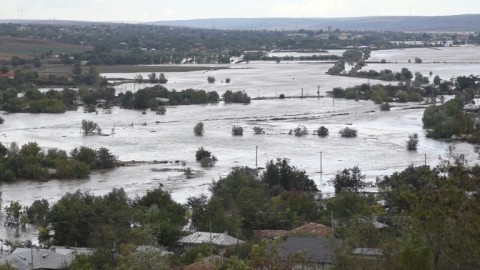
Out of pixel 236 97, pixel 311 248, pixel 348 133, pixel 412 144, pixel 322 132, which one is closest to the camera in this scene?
pixel 311 248

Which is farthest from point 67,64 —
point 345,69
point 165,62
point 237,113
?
point 237,113

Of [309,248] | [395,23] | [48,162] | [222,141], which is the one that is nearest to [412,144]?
[222,141]

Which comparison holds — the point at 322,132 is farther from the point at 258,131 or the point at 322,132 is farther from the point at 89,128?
the point at 89,128

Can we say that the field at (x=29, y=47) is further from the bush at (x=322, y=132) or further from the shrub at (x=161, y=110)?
the bush at (x=322, y=132)

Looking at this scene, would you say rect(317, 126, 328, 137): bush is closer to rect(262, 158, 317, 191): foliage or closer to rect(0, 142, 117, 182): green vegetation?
rect(0, 142, 117, 182): green vegetation

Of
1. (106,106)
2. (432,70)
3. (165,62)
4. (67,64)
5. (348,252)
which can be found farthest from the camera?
(165,62)

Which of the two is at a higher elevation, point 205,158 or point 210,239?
point 210,239

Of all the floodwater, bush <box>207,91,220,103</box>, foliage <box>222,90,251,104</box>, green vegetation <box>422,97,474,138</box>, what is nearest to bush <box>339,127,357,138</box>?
the floodwater

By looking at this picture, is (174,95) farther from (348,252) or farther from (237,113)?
(348,252)
